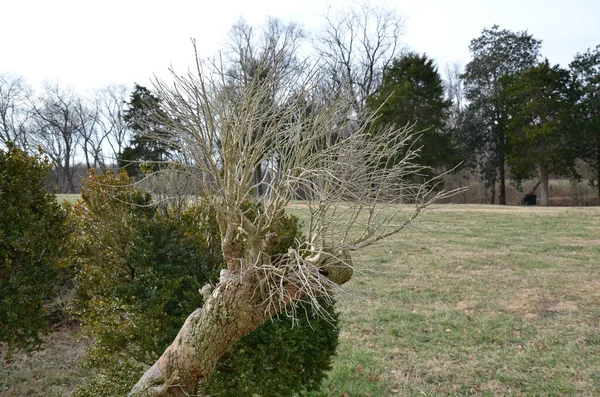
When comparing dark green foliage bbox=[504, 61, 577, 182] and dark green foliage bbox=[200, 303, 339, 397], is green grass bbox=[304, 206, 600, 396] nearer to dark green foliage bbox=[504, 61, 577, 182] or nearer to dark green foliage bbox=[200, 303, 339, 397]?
dark green foliage bbox=[200, 303, 339, 397]

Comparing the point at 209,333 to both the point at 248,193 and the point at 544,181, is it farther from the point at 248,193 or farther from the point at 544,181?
the point at 544,181

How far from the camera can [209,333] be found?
2.61 metres

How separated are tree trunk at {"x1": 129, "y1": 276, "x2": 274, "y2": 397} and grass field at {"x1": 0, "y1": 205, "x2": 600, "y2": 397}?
0.56m

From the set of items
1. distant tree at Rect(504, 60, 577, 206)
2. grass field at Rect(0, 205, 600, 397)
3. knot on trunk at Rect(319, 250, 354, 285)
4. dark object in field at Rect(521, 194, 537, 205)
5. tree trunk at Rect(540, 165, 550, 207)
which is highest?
distant tree at Rect(504, 60, 577, 206)

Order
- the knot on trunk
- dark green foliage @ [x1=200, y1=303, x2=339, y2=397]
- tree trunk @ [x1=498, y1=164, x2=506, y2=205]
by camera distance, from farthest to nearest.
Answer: tree trunk @ [x1=498, y1=164, x2=506, y2=205]
dark green foliage @ [x1=200, y1=303, x2=339, y2=397]
the knot on trunk

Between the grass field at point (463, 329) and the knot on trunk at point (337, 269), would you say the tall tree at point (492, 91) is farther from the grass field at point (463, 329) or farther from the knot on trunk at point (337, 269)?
the knot on trunk at point (337, 269)

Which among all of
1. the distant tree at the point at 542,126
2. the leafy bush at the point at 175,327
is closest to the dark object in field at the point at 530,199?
the distant tree at the point at 542,126

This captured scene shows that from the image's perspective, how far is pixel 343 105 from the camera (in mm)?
2854

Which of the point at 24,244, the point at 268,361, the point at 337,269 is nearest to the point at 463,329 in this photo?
the point at 268,361

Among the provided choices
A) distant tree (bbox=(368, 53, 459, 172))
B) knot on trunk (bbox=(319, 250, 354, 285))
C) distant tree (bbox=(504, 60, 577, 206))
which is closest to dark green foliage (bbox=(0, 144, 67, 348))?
knot on trunk (bbox=(319, 250, 354, 285))

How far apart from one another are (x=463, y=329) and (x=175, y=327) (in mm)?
4193

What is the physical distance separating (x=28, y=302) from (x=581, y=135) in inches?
1101

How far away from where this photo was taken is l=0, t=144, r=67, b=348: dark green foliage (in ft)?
11.9

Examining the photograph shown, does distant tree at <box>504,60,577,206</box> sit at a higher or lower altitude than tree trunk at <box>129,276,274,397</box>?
higher
